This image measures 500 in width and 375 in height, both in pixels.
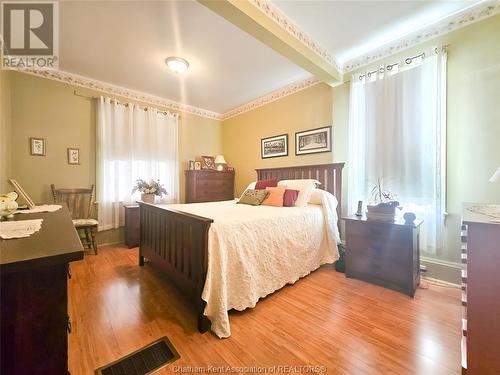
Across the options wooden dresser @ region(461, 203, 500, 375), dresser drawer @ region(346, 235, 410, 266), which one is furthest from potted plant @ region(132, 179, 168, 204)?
wooden dresser @ region(461, 203, 500, 375)

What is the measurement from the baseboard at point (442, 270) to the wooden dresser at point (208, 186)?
133 inches

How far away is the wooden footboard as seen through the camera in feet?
5.07

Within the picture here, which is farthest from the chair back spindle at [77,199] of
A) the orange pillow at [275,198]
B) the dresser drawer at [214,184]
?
the orange pillow at [275,198]

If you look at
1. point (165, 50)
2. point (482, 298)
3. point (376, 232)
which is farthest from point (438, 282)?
point (165, 50)

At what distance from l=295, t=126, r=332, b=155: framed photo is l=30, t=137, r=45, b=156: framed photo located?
3728 millimetres

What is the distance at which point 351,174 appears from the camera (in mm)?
2826

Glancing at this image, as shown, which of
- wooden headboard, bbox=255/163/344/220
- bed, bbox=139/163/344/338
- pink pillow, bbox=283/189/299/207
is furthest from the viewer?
wooden headboard, bbox=255/163/344/220

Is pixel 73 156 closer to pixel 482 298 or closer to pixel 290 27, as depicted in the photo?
pixel 290 27

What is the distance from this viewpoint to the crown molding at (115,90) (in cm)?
311

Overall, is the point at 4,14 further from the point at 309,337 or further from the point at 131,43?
the point at 309,337

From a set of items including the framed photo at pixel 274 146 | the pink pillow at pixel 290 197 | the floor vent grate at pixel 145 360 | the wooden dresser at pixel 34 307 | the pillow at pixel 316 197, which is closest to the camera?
the wooden dresser at pixel 34 307

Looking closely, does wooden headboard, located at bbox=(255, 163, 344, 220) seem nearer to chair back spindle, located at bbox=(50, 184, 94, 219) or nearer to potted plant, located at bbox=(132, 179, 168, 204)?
potted plant, located at bbox=(132, 179, 168, 204)

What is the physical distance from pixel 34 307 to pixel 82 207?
3265 millimetres

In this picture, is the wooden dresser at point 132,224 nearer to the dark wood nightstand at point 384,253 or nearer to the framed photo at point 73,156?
the framed photo at point 73,156
